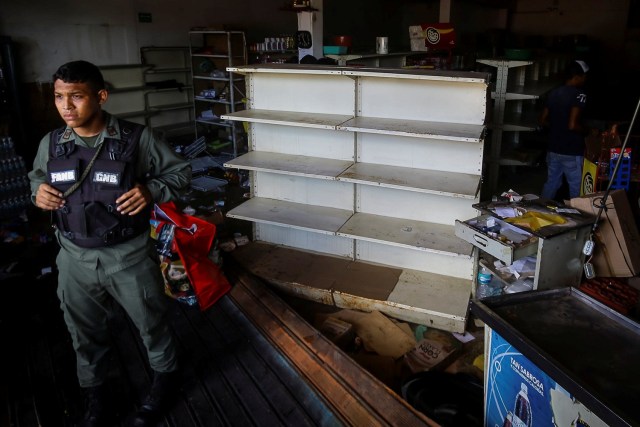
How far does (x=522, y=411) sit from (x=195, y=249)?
7.37ft

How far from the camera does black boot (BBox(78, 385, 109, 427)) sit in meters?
2.42

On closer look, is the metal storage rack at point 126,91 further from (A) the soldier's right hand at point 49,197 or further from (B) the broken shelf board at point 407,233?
(A) the soldier's right hand at point 49,197

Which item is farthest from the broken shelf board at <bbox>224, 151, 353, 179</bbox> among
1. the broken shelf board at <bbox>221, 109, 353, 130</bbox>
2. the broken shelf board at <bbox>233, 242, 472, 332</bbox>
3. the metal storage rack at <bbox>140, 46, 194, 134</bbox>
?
the metal storage rack at <bbox>140, 46, 194, 134</bbox>

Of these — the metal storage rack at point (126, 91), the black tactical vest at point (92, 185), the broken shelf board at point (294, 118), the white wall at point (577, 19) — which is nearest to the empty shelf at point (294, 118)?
the broken shelf board at point (294, 118)

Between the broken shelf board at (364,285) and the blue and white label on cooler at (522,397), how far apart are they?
122cm

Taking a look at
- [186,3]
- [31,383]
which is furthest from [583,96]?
[186,3]

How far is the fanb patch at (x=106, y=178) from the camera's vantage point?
7.13ft

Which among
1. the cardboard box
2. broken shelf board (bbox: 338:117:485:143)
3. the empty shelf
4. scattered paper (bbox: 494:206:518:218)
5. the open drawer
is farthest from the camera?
the empty shelf

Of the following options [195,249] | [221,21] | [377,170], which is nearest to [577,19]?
[221,21]

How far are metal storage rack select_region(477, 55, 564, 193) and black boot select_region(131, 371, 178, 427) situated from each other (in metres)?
4.02

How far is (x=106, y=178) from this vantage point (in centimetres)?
217

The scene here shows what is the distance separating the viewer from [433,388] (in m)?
2.70

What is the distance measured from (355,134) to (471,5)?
9405 mm

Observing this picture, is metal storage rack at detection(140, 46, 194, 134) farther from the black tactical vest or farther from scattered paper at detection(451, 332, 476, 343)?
scattered paper at detection(451, 332, 476, 343)
